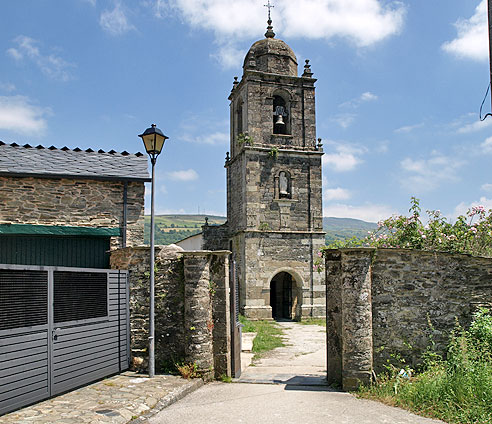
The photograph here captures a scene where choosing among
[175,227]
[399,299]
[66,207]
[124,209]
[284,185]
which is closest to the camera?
[399,299]

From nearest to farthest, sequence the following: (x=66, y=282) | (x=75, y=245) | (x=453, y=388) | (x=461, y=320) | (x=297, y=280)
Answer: (x=453, y=388) < (x=66, y=282) < (x=461, y=320) < (x=75, y=245) < (x=297, y=280)

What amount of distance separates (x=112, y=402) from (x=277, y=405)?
2.31 metres

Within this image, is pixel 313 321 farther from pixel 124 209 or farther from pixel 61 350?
pixel 61 350

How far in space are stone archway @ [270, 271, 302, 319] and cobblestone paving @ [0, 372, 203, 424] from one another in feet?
49.9

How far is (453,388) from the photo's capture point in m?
6.46

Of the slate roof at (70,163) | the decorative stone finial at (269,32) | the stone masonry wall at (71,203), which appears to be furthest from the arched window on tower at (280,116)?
the stone masonry wall at (71,203)

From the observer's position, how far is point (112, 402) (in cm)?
Result: 639

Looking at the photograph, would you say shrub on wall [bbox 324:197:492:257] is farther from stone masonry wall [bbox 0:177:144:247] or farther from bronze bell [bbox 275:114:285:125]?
bronze bell [bbox 275:114:285:125]

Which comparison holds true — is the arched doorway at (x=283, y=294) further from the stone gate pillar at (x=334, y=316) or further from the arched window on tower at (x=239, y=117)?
the stone gate pillar at (x=334, y=316)

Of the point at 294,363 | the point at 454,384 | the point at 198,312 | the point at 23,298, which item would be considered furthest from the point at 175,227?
the point at 454,384

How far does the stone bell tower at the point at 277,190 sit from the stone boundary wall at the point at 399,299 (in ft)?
44.8

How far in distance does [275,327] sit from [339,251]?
12.0 meters

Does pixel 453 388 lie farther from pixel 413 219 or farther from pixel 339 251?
pixel 413 219

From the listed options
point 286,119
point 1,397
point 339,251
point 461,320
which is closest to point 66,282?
point 1,397
